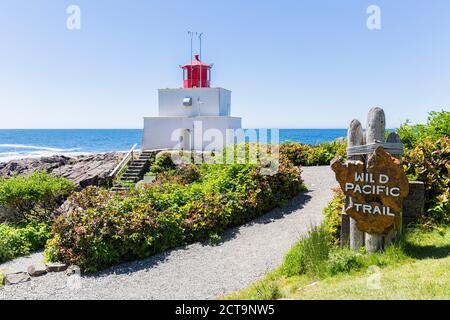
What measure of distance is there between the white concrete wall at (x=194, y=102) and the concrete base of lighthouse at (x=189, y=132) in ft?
1.78

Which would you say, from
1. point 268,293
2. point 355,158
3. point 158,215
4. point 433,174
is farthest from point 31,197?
point 433,174

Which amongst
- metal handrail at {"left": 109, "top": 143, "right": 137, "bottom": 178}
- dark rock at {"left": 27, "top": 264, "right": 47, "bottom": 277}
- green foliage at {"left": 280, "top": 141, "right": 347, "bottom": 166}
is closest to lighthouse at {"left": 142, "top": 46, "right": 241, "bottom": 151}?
metal handrail at {"left": 109, "top": 143, "right": 137, "bottom": 178}

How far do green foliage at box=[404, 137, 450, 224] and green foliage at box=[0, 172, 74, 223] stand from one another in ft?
36.0

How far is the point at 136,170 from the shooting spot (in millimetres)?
18891

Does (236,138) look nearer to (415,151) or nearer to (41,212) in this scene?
(41,212)

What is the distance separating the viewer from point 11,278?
8273 mm

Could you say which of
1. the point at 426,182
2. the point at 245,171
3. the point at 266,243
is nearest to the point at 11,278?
the point at 266,243

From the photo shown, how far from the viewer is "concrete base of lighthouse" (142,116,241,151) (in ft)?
71.9

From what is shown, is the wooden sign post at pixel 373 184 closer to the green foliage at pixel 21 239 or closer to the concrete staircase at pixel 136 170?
the green foliage at pixel 21 239

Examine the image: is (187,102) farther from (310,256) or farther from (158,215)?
(310,256)

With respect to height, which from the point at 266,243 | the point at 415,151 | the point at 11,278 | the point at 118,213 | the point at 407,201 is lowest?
the point at 11,278

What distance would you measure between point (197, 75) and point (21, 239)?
14472mm
